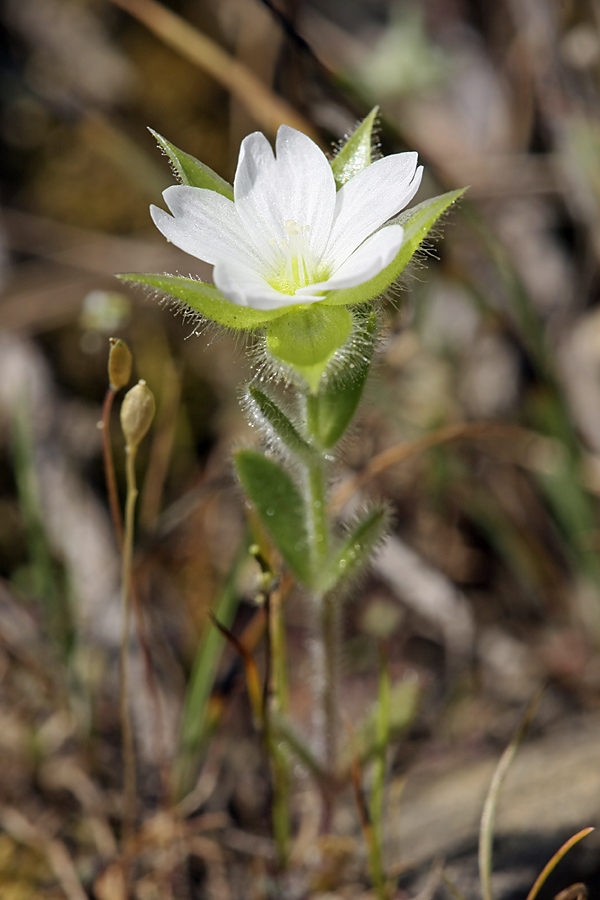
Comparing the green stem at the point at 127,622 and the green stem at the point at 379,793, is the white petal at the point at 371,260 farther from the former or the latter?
the green stem at the point at 379,793

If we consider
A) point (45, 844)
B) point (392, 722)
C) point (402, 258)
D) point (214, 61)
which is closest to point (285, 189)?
point (402, 258)

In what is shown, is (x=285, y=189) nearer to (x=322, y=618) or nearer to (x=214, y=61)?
(x=322, y=618)

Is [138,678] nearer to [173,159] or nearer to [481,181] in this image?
[173,159]

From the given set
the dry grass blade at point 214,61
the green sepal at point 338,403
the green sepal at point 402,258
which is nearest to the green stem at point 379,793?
the green sepal at point 338,403

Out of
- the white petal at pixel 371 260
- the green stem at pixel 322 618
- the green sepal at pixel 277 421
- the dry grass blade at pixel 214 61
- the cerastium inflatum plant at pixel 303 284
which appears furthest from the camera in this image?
the dry grass blade at pixel 214 61

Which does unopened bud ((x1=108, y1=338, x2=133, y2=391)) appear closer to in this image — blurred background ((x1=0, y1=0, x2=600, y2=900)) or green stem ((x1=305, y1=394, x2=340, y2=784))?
blurred background ((x1=0, y1=0, x2=600, y2=900))

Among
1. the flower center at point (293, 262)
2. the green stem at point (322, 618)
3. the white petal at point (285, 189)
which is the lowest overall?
the green stem at point (322, 618)
